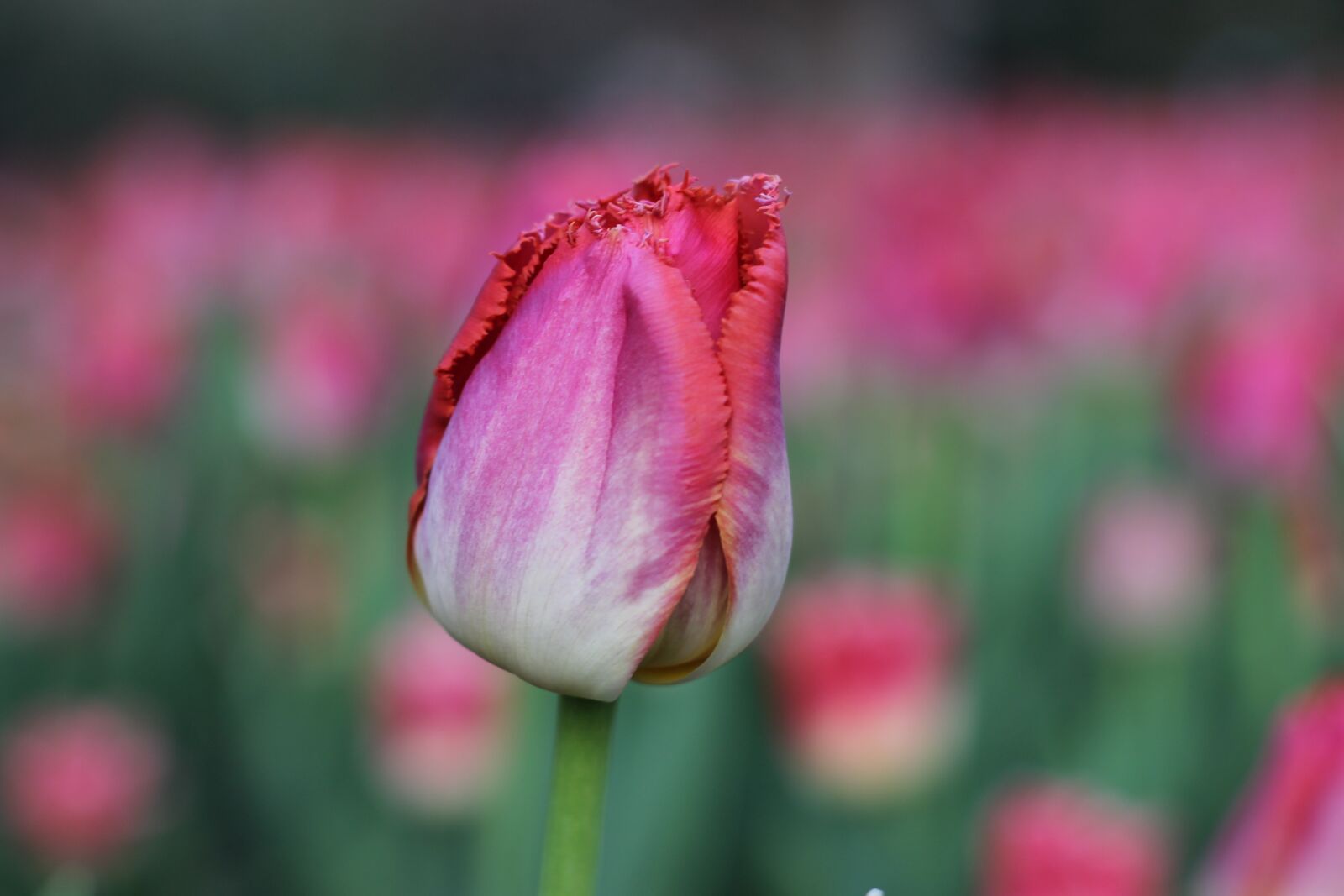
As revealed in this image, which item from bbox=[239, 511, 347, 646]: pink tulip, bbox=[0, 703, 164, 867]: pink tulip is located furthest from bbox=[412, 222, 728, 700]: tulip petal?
bbox=[239, 511, 347, 646]: pink tulip

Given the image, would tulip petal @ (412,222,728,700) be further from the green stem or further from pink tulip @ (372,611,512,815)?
pink tulip @ (372,611,512,815)

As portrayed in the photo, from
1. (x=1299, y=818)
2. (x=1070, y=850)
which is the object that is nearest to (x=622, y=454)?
(x=1299, y=818)

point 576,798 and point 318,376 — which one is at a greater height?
point 318,376

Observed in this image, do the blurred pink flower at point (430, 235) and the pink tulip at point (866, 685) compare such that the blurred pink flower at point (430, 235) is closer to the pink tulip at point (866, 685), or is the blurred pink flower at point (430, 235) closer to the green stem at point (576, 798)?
the pink tulip at point (866, 685)

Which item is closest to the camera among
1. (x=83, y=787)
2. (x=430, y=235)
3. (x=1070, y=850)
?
(x=1070, y=850)

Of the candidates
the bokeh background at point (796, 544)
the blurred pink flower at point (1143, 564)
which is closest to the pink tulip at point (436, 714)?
the bokeh background at point (796, 544)

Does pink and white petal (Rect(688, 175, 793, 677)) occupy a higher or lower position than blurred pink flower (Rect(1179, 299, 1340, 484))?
lower

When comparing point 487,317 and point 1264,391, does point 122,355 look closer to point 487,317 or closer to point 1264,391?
point 1264,391

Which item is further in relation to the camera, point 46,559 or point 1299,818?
point 46,559
